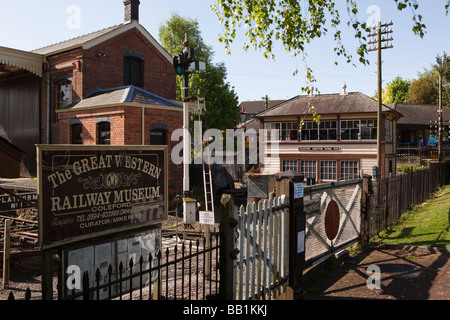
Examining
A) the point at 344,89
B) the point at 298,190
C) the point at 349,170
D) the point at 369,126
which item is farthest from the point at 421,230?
the point at 344,89

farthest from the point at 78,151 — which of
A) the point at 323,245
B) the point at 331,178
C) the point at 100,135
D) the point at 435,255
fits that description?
the point at 331,178

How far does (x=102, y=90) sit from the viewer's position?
2044 cm

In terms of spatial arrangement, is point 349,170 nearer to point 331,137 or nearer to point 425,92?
point 331,137

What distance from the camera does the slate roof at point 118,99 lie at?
57.6ft

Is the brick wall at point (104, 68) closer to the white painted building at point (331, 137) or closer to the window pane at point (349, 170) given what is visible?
the white painted building at point (331, 137)

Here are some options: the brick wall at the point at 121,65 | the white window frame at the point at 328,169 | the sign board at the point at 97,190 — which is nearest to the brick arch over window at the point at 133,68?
the brick wall at the point at 121,65

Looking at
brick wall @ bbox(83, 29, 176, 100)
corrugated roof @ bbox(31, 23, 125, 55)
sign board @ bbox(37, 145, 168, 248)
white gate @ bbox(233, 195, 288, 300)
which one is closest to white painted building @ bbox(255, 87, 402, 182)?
brick wall @ bbox(83, 29, 176, 100)

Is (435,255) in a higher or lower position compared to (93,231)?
lower

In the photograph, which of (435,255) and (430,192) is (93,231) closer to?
(435,255)

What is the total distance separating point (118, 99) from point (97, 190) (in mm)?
14101

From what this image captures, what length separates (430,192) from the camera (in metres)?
18.5

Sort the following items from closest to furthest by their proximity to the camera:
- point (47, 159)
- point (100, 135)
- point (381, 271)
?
point (47, 159), point (381, 271), point (100, 135)

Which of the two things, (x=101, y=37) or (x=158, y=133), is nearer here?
(x=158, y=133)

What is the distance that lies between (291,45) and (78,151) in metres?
4.31
